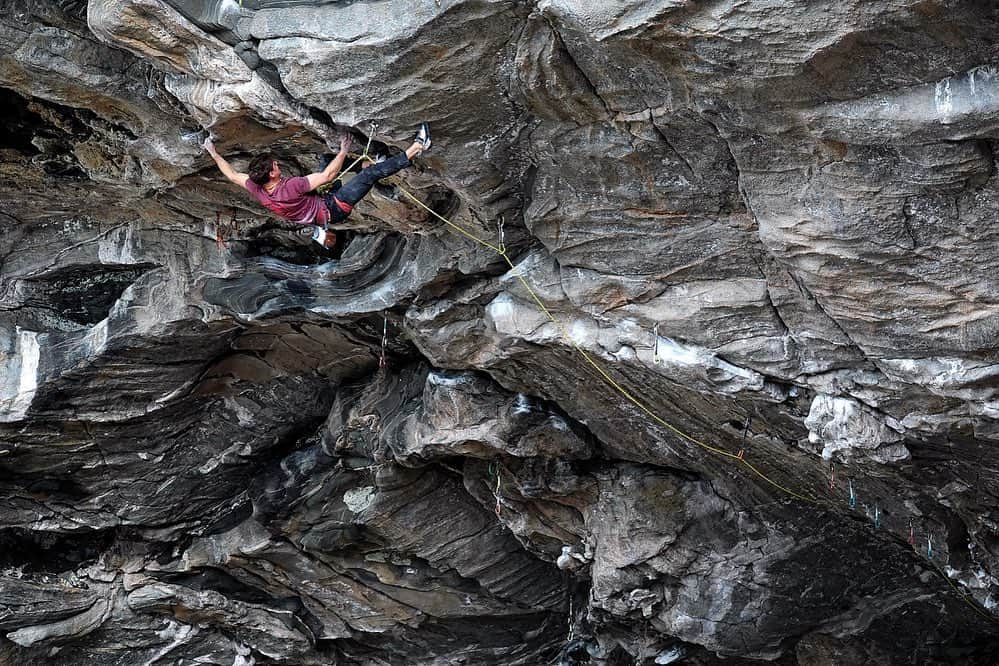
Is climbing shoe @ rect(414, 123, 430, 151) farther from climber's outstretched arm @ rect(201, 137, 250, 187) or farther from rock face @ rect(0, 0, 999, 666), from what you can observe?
climber's outstretched arm @ rect(201, 137, 250, 187)

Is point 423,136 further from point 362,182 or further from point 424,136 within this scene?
point 362,182

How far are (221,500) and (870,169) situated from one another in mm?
10336

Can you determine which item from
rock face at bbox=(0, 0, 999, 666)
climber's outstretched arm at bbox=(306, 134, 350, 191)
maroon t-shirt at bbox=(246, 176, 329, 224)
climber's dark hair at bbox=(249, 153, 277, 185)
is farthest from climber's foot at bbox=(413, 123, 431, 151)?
climber's dark hair at bbox=(249, 153, 277, 185)

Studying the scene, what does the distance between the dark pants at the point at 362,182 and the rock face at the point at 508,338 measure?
234 millimetres

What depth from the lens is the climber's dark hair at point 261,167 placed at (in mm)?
8367

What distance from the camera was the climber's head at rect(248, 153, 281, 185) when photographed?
8.34 metres

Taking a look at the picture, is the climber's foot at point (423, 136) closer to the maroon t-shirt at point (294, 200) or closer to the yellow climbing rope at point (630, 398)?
the yellow climbing rope at point (630, 398)

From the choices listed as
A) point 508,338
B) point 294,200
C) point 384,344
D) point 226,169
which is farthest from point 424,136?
point 384,344

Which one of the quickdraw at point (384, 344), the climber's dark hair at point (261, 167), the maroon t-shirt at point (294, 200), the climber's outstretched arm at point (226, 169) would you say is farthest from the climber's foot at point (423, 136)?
the quickdraw at point (384, 344)

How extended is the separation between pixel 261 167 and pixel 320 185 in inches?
48.6

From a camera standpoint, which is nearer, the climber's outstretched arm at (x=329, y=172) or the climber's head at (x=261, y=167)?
the climber's outstretched arm at (x=329, y=172)

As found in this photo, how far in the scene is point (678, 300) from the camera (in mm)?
8055

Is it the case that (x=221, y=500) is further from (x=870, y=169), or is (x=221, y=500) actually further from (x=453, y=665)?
(x=870, y=169)

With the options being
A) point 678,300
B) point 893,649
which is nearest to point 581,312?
point 678,300
